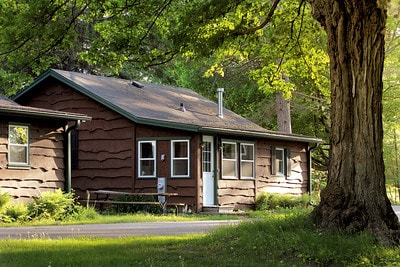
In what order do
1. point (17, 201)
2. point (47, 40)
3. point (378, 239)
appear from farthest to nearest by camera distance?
1. point (17, 201)
2. point (47, 40)
3. point (378, 239)

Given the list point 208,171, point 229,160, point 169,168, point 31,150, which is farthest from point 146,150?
point 31,150

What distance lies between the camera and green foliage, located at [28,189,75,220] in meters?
19.7

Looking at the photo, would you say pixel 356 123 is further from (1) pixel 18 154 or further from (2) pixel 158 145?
(2) pixel 158 145

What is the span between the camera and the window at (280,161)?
2919 cm

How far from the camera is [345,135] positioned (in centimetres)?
1102

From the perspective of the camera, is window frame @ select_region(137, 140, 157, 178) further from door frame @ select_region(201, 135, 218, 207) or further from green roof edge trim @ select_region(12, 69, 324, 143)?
door frame @ select_region(201, 135, 218, 207)

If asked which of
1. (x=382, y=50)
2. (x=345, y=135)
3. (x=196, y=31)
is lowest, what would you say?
(x=345, y=135)

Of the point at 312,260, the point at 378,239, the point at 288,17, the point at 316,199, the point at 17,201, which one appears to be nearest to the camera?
the point at 312,260

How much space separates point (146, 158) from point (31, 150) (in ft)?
17.2

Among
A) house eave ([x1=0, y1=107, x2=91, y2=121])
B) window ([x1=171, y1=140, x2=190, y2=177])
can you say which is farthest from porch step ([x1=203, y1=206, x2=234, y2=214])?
house eave ([x1=0, y1=107, x2=91, y2=121])

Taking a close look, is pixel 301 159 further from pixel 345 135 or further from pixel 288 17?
pixel 345 135

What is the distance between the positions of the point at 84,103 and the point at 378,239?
60.0ft

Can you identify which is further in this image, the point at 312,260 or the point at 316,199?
the point at 316,199

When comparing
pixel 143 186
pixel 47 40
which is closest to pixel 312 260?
pixel 47 40
